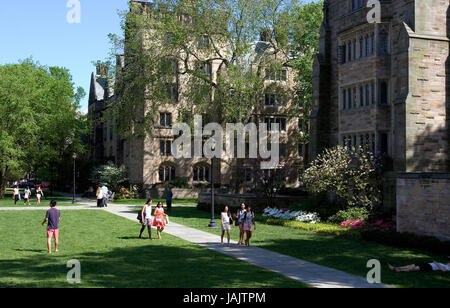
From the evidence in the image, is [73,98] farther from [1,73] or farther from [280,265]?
[280,265]

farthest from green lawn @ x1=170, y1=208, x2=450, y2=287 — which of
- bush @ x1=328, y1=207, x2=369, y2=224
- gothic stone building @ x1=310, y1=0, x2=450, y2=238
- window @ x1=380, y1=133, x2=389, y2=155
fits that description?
window @ x1=380, y1=133, x2=389, y2=155

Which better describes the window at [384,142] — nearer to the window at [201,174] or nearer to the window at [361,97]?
the window at [361,97]

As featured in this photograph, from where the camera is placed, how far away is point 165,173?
187ft

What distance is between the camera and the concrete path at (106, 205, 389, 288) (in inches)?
523

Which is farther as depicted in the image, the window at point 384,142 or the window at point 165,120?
the window at point 165,120

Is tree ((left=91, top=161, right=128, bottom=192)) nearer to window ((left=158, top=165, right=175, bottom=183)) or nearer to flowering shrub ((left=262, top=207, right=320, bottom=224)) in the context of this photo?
window ((left=158, top=165, right=175, bottom=183))

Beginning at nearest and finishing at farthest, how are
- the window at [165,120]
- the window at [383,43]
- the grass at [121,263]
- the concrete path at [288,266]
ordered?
1. the grass at [121,263]
2. the concrete path at [288,266]
3. the window at [383,43]
4. the window at [165,120]

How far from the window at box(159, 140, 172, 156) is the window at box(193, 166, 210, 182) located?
350cm

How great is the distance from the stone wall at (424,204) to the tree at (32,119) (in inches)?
1553

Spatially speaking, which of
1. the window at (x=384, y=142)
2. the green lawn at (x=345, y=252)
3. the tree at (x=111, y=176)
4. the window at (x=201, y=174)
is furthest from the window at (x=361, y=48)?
the tree at (x=111, y=176)

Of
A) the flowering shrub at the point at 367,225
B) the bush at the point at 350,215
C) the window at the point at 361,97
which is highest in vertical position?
the window at the point at 361,97

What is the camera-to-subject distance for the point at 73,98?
68.1m

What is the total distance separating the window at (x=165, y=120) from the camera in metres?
57.0

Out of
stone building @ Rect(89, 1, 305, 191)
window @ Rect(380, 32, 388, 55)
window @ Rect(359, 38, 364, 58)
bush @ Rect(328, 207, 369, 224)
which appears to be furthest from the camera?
stone building @ Rect(89, 1, 305, 191)
